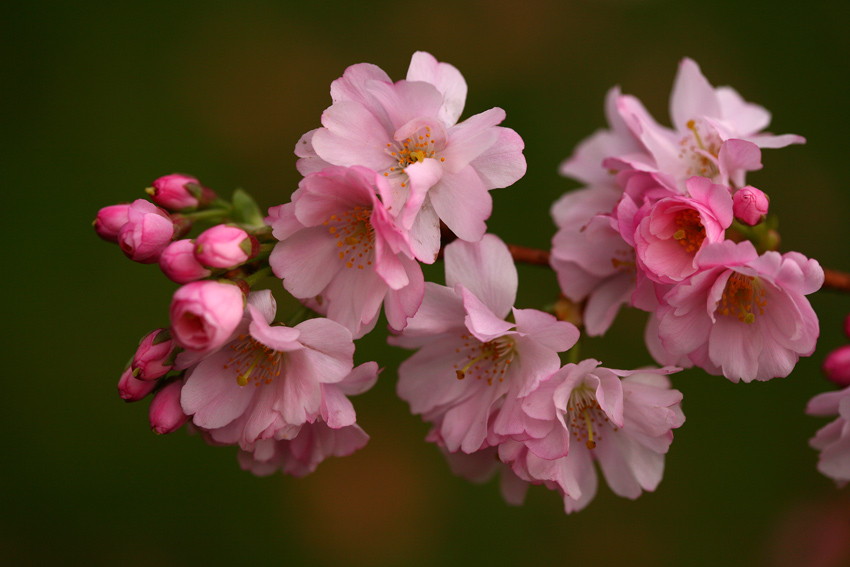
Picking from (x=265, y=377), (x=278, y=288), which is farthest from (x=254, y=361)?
(x=278, y=288)

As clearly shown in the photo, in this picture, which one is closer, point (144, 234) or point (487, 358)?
point (144, 234)

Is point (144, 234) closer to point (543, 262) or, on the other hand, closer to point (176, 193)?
point (176, 193)

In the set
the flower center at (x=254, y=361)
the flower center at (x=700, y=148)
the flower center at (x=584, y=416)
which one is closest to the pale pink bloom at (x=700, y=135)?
the flower center at (x=700, y=148)

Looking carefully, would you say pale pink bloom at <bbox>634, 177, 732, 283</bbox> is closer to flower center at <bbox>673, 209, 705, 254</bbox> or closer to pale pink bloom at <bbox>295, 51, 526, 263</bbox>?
flower center at <bbox>673, 209, 705, 254</bbox>

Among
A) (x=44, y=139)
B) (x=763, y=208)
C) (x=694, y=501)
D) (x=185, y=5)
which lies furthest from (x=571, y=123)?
(x=44, y=139)

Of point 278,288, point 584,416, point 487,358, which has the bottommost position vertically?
point 278,288

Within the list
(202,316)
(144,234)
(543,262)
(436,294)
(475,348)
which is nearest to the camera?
(202,316)

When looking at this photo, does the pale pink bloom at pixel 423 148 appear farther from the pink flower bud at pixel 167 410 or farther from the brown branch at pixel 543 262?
the pink flower bud at pixel 167 410
